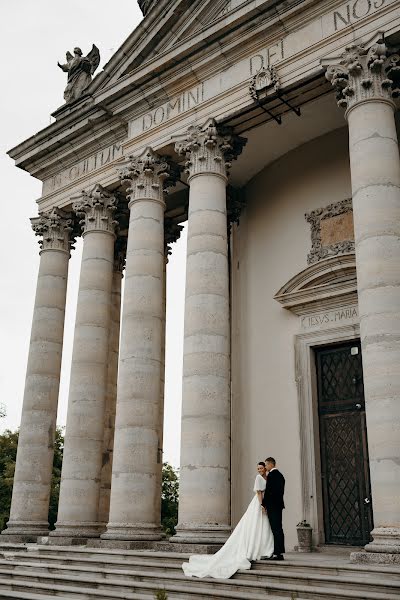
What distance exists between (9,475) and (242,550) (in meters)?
32.6

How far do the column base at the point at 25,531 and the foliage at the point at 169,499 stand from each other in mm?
24768

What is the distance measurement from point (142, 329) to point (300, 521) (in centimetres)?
681

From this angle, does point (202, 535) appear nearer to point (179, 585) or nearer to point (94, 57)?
point (179, 585)

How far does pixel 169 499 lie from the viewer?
166 ft

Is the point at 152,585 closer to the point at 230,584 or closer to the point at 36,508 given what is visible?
the point at 230,584

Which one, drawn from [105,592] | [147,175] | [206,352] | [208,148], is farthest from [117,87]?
[105,592]

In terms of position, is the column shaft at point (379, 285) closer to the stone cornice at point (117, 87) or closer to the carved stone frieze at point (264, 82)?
the carved stone frieze at point (264, 82)

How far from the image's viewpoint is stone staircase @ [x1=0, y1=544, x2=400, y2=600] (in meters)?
10.8

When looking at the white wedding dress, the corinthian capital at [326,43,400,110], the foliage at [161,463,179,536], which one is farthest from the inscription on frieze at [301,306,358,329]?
the foliage at [161,463,179,536]

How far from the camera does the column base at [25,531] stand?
1994cm

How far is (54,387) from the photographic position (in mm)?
21984

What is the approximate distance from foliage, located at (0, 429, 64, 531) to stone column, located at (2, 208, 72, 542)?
62.2 feet

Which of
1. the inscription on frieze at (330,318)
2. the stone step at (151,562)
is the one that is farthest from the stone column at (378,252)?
the inscription on frieze at (330,318)

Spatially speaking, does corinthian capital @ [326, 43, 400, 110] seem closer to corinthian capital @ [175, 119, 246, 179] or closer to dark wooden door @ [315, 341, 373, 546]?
corinthian capital @ [175, 119, 246, 179]
